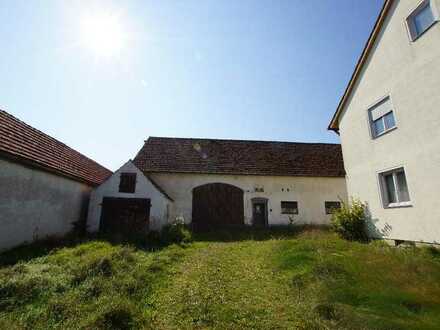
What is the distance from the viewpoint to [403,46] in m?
8.88

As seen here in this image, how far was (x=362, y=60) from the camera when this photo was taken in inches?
440

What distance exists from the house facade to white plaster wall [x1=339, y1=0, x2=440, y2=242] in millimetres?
14088

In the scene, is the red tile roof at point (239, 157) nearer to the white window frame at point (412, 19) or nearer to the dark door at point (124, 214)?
the dark door at point (124, 214)

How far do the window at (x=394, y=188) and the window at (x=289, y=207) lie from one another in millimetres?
7968

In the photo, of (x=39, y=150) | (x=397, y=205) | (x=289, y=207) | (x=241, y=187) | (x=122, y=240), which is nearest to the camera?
(x=397, y=205)

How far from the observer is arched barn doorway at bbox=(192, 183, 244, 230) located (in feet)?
55.8

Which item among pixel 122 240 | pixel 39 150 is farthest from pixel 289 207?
pixel 39 150

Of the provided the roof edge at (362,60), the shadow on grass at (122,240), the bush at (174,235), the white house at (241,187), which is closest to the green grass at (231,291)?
the shadow on grass at (122,240)

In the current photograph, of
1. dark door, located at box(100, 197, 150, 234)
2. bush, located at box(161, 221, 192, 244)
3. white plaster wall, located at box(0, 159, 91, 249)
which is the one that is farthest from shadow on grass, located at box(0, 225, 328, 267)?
dark door, located at box(100, 197, 150, 234)

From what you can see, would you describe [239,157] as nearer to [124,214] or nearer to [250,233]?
[250,233]

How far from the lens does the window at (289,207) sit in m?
17.4

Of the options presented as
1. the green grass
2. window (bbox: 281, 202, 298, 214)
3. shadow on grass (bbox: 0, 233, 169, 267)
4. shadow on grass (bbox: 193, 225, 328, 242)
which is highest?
window (bbox: 281, 202, 298, 214)

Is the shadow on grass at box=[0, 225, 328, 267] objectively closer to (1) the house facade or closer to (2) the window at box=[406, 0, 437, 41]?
(1) the house facade

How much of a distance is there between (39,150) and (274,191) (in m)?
14.3
